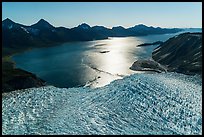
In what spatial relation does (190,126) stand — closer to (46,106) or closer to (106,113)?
(106,113)

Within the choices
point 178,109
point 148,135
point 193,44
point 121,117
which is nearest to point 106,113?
point 121,117

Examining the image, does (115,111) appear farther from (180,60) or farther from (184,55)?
(184,55)

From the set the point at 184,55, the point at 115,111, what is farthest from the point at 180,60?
the point at 115,111

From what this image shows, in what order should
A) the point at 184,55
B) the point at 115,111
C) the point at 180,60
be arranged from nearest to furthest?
the point at 115,111, the point at 180,60, the point at 184,55

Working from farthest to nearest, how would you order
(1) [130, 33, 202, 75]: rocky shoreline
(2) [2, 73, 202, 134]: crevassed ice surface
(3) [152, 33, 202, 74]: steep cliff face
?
1. (3) [152, 33, 202, 74]: steep cliff face
2. (1) [130, 33, 202, 75]: rocky shoreline
3. (2) [2, 73, 202, 134]: crevassed ice surface

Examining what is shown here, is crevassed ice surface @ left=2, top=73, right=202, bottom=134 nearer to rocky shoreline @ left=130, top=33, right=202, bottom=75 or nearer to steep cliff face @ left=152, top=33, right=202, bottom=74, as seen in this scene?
rocky shoreline @ left=130, top=33, right=202, bottom=75

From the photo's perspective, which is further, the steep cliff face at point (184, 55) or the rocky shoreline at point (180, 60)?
the steep cliff face at point (184, 55)

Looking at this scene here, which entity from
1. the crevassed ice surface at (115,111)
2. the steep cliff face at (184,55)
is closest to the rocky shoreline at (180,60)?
the steep cliff face at (184,55)

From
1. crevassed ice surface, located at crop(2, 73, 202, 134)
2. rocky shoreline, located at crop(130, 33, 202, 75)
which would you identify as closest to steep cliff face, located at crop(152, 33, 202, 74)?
rocky shoreline, located at crop(130, 33, 202, 75)

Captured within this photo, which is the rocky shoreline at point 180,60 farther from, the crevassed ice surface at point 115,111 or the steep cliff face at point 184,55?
the crevassed ice surface at point 115,111
